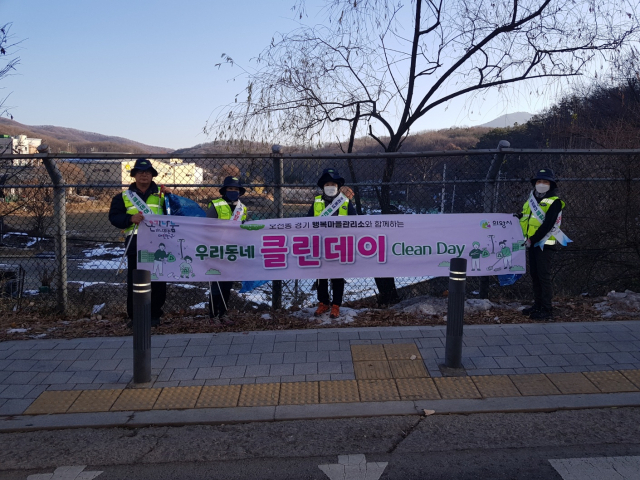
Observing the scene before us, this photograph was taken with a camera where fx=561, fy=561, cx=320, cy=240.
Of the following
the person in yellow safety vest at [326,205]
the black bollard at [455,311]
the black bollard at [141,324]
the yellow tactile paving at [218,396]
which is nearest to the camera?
the yellow tactile paving at [218,396]

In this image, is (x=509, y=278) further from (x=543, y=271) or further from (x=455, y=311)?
(x=455, y=311)

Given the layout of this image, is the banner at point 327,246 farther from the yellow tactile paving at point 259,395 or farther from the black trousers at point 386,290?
the yellow tactile paving at point 259,395

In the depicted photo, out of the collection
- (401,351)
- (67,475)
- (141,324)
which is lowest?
(67,475)

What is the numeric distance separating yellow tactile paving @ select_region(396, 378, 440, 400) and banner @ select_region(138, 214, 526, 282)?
80.3 inches

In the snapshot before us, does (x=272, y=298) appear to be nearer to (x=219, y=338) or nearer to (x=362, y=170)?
(x=219, y=338)

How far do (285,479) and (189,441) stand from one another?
93 cm

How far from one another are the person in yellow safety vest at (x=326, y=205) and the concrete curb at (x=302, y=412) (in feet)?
8.33

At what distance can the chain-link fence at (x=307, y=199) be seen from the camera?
7.12 m

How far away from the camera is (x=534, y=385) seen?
4.93 metres

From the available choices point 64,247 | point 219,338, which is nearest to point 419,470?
point 219,338

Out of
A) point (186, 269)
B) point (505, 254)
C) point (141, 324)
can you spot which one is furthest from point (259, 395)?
point (505, 254)

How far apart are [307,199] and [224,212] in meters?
1.11

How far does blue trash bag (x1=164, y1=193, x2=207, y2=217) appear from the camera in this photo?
22.6ft

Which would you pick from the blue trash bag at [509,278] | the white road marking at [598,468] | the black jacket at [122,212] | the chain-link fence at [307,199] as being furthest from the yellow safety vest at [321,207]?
the white road marking at [598,468]
